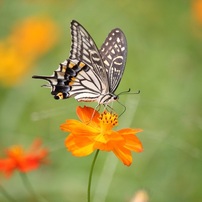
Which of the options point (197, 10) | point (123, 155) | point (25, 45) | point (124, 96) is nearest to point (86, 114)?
point (123, 155)

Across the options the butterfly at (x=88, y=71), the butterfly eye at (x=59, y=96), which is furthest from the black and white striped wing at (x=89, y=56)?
the butterfly eye at (x=59, y=96)

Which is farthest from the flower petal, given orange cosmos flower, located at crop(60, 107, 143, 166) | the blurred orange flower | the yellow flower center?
the blurred orange flower

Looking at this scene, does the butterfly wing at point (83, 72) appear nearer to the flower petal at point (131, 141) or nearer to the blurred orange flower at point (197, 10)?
the flower petal at point (131, 141)

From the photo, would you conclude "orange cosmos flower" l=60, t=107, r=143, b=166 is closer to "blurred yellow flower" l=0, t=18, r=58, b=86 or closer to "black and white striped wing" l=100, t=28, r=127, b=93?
"black and white striped wing" l=100, t=28, r=127, b=93

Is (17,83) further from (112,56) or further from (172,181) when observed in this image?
(112,56)

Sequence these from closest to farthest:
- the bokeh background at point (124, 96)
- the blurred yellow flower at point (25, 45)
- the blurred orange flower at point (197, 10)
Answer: the bokeh background at point (124, 96) < the blurred yellow flower at point (25, 45) < the blurred orange flower at point (197, 10)

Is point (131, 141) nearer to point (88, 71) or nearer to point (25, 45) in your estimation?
point (88, 71)
